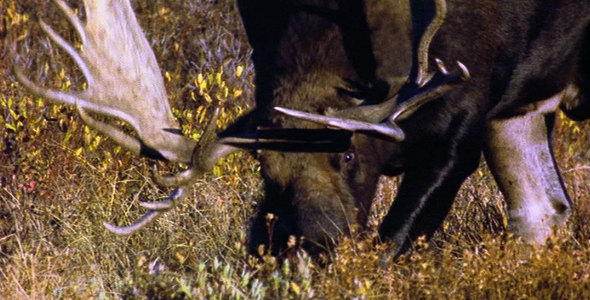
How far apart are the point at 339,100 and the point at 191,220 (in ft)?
4.59

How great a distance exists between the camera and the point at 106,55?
540 centimetres

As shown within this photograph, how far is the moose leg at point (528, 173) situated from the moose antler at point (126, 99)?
5.33ft

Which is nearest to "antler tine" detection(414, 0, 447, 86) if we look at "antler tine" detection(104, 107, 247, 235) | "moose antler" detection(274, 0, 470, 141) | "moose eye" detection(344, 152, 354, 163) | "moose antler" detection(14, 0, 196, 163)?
"moose antler" detection(274, 0, 470, 141)

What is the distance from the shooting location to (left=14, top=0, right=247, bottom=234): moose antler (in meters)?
5.29

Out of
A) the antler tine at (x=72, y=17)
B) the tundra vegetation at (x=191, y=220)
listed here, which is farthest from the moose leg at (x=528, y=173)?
the antler tine at (x=72, y=17)

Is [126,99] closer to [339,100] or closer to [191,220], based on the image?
[339,100]

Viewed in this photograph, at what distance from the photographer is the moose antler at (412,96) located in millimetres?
4988

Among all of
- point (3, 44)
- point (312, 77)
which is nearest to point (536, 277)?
point (312, 77)

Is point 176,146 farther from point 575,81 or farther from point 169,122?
point 575,81

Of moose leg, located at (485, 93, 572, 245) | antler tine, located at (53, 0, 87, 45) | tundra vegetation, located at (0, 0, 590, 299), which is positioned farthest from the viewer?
moose leg, located at (485, 93, 572, 245)

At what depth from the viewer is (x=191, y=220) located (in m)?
6.39

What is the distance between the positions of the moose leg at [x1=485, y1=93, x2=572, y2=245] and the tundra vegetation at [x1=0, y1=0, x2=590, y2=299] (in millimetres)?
107

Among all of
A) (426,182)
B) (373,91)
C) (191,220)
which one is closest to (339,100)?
(373,91)

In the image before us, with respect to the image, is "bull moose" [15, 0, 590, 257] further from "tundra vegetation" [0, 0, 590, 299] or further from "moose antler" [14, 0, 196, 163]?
"tundra vegetation" [0, 0, 590, 299]
